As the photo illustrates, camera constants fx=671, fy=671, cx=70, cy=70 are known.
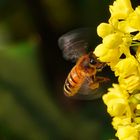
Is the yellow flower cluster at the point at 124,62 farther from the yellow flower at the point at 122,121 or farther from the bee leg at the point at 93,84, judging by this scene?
the bee leg at the point at 93,84

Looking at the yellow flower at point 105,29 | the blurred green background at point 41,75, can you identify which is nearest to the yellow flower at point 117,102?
the yellow flower at point 105,29

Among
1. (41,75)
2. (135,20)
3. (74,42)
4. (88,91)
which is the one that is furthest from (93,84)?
(41,75)

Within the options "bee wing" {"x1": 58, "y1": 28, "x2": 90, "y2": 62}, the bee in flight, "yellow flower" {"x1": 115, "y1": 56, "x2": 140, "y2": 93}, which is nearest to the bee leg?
the bee in flight

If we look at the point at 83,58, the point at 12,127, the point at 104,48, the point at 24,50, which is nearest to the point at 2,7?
the point at 24,50

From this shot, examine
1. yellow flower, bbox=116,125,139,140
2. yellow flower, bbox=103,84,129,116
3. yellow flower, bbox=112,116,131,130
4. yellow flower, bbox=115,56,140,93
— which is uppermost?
yellow flower, bbox=115,56,140,93

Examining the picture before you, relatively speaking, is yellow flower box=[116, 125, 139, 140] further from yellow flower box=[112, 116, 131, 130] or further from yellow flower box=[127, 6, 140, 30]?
yellow flower box=[127, 6, 140, 30]

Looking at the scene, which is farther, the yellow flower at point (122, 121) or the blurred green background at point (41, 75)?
the blurred green background at point (41, 75)

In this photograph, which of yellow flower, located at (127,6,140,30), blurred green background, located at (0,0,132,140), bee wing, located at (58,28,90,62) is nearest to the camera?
yellow flower, located at (127,6,140,30)
